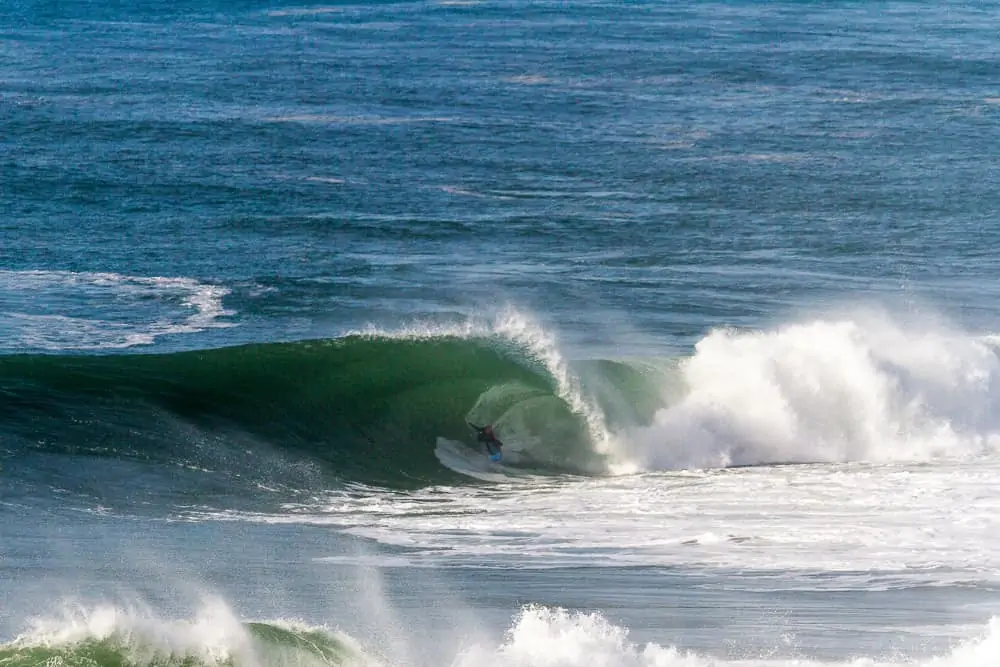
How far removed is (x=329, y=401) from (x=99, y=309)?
649cm

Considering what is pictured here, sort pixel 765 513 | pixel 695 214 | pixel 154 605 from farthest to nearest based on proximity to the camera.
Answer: pixel 695 214
pixel 765 513
pixel 154 605

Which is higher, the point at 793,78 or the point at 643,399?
the point at 793,78

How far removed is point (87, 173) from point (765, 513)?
2507 cm

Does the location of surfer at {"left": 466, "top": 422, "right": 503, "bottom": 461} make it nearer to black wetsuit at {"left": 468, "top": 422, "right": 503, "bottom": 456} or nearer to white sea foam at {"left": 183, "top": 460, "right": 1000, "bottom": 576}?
black wetsuit at {"left": 468, "top": 422, "right": 503, "bottom": 456}

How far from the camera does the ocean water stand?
48.2ft

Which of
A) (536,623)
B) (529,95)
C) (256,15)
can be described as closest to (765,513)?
(536,623)

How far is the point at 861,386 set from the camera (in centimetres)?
2425

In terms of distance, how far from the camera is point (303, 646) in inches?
501

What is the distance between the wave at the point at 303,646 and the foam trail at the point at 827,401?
8.48 metres

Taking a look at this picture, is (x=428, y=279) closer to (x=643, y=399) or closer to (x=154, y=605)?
(x=643, y=399)

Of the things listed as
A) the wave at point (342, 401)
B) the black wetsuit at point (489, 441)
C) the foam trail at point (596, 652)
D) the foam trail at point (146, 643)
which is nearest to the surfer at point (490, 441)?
the black wetsuit at point (489, 441)

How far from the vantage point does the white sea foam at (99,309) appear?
26.0 m

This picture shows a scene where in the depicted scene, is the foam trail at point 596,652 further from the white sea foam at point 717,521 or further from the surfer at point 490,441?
the surfer at point 490,441

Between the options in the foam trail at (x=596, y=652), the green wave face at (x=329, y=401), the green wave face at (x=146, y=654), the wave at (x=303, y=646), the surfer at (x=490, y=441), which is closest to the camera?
the green wave face at (x=146, y=654)
